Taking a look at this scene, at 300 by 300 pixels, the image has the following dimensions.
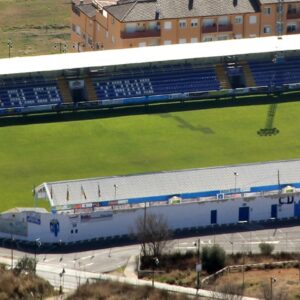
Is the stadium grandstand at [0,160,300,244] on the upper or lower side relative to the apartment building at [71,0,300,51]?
lower

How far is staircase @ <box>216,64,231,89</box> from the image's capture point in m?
124

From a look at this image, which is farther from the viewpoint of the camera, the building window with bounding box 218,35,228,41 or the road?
the building window with bounding box 218,35,228,41

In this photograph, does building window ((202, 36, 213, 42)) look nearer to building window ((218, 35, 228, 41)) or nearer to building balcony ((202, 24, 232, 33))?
building balcony ((202, 24, 232, 33))

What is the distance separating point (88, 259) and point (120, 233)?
4280mm

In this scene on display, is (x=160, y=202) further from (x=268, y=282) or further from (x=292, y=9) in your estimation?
(x=292, y=9)

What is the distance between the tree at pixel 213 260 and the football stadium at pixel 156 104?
7.24 metres

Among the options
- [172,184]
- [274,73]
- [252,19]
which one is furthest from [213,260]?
[252,19]

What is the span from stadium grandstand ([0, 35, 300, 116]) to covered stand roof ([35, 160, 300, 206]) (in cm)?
2070

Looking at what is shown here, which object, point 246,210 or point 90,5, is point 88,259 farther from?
point 90,5

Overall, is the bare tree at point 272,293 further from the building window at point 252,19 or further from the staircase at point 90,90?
the building window at point 252,19

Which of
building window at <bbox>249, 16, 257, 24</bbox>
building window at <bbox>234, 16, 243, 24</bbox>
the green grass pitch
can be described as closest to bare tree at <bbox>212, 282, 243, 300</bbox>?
the green grass pitch

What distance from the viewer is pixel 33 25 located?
154m

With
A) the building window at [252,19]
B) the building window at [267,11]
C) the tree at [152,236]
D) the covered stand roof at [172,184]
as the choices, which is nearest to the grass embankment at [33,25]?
the building window at [252,19]

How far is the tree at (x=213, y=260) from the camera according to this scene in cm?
8962
